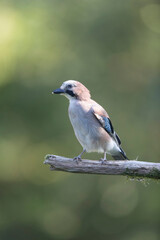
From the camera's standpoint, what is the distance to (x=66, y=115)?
13.1 m

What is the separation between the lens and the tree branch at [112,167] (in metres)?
5.71

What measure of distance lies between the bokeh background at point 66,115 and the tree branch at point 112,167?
7059mm

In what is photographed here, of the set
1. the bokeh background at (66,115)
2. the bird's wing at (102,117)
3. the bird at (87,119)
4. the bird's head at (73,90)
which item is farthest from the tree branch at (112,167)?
the bokeh background at (66,115)

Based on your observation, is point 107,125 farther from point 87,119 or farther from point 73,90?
point 73,90

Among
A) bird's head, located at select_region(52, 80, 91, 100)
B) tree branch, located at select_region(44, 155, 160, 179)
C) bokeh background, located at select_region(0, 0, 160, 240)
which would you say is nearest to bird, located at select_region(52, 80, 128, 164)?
bird's head, located at select_region(52, 80, 91, 100)

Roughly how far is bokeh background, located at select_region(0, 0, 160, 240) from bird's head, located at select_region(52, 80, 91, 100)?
6648 millimetres

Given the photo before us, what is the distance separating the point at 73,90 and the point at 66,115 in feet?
22.6

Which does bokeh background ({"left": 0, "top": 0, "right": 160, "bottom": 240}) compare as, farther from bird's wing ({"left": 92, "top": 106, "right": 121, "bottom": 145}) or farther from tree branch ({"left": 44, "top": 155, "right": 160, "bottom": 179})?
tree branch ({"left": 44, "top": 155, "right": 160, "bottom": 179})

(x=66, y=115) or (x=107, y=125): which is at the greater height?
A: (x=66, y=115)

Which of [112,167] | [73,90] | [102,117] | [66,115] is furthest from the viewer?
[66,115]

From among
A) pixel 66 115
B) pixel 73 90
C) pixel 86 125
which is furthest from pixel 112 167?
pixel 66 115

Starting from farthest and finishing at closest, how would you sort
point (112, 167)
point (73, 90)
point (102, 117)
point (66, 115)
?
point (66, 115) → point (102, 117) → point (73, 90) → point (112, 167)

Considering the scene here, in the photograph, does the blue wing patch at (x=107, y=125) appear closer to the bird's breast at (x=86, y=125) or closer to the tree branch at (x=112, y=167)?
the bird's breast at (x=86, y=125)

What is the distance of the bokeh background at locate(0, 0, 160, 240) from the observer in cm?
1326
